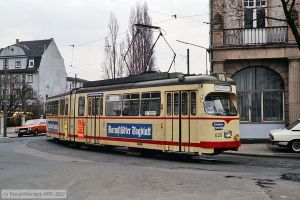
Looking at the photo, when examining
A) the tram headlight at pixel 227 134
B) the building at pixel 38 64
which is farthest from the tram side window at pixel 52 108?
the building at pixel 38 64

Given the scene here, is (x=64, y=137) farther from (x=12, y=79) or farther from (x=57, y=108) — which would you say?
(x=12, y=79)

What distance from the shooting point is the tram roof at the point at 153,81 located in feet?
56.7

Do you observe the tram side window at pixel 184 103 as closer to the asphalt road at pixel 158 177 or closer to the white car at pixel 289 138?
the asphalt road at pixel 158 177

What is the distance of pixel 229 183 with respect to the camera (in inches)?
471

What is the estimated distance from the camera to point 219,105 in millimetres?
→ 17391

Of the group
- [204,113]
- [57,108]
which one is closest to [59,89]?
[57,108]

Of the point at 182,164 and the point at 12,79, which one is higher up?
the point at 12,79

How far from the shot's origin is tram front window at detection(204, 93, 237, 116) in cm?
1706

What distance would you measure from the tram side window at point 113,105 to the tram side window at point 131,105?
0.39 meters

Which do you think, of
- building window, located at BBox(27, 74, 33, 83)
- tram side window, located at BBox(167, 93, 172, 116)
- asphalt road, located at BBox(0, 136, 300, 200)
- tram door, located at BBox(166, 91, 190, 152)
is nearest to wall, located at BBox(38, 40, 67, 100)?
building window, located at BBox(27, 74, 33, 83)

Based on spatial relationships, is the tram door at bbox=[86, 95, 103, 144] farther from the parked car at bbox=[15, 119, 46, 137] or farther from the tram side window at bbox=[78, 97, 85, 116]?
the parked car at bbox=[15, 119, 46, 137]

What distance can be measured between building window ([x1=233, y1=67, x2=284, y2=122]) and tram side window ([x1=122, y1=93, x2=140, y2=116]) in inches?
363

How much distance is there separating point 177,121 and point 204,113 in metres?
1.18

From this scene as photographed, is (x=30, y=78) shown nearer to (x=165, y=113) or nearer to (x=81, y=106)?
(x=81, y=106)
